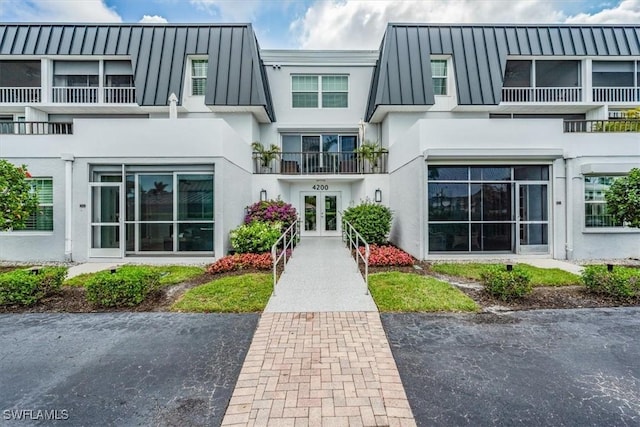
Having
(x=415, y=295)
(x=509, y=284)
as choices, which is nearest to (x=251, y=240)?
(x=415, y=295)

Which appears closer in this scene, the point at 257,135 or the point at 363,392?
the point at 363,392

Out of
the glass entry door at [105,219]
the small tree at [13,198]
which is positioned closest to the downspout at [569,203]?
the glass entry door at [105,219]

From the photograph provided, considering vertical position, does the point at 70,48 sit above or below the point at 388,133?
above

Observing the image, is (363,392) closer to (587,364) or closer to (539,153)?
(587,364)

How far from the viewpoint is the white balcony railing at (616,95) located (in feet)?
47.5

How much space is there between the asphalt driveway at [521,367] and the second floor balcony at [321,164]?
9442 millimetres

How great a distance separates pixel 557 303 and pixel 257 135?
12839 millimetres

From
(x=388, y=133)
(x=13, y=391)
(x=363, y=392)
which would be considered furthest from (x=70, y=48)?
(x=363, y=392)

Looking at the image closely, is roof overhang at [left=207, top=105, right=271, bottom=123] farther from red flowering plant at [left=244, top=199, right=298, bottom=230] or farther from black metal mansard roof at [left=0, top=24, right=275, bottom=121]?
red flowering plant at [left=244, top=199, right=298, bottom=230]

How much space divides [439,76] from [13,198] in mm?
15516

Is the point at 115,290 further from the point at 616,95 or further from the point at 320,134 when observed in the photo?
the point at 616,95

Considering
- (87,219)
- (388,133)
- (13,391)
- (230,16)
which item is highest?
(230,16)

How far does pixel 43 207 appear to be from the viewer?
379 inches

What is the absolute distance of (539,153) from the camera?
927 cm
